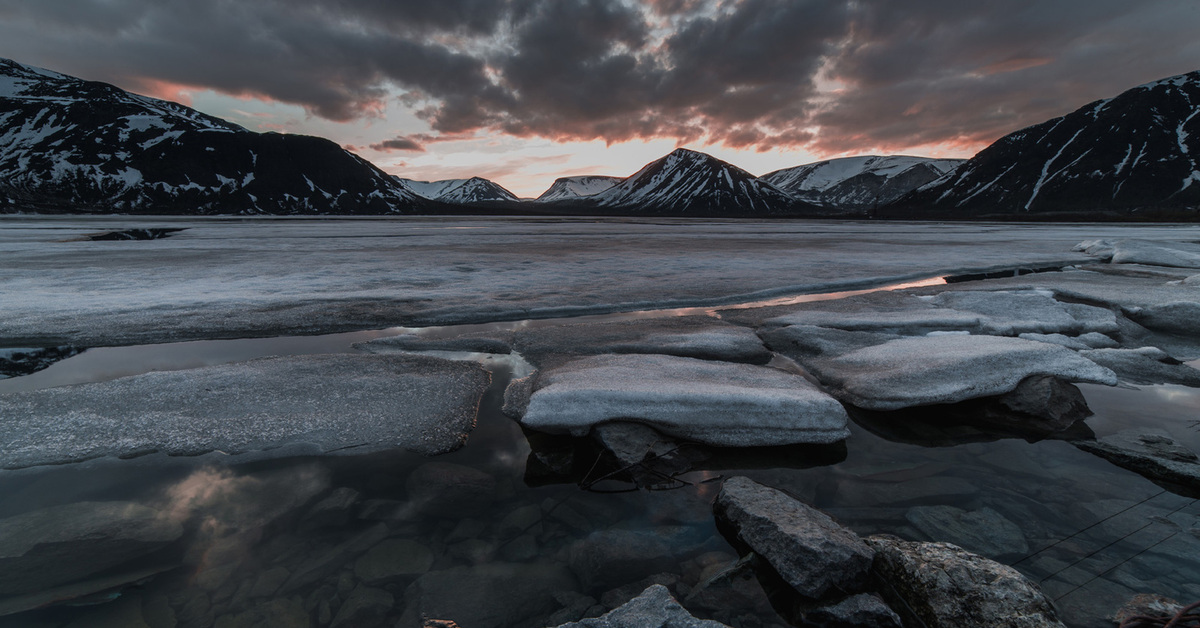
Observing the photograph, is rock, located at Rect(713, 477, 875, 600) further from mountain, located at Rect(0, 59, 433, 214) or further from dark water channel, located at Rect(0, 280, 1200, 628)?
mountain, located at Rect(0, 59, 433, 214)

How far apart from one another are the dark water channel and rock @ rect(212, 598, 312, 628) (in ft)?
0.04

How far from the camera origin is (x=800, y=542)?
283 cm

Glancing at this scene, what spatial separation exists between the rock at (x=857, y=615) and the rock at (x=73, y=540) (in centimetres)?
395

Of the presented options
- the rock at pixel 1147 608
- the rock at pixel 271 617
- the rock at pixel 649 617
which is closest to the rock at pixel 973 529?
the rock at pixel 1147 608

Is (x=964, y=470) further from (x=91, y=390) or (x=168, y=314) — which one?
(x=168, y=314)

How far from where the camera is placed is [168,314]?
829 centimetres

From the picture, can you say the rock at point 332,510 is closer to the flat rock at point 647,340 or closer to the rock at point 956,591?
the flat rock at point 647,340

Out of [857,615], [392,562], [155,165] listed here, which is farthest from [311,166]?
[857,615]

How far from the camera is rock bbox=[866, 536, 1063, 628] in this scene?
2408mm

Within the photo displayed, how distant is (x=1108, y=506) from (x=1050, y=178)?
184 m

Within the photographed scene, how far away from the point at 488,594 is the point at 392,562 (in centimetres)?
70

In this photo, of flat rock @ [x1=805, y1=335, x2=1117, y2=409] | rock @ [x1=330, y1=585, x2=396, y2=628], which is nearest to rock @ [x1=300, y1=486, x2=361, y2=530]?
rock @ [x1=330, y1=585, x2=396, y2=628]

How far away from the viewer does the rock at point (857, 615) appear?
2.55 meters

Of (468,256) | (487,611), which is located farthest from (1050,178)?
(487,611)
